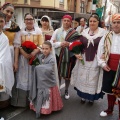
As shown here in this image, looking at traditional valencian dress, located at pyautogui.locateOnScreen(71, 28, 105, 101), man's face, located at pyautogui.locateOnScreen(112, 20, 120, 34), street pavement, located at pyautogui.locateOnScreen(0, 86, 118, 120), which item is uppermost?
man's face, located at pyautogui.locateOnScreen(112, 20, 120, 34)

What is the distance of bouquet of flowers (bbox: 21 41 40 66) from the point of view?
398 centimetres

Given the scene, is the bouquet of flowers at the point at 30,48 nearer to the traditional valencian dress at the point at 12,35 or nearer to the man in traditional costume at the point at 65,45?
the traditional valencian dress at the point at 12,35

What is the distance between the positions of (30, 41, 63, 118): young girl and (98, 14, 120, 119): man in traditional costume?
35.6 inches

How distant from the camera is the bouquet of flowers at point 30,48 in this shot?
3.98 m

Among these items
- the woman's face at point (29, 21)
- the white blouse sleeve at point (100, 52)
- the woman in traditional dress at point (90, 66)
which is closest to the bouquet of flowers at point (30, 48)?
the woman's face at point (29, 21)

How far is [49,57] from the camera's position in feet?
13.3

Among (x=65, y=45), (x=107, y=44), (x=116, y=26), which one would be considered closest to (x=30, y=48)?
(x=65, y=45)

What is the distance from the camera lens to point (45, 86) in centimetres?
396

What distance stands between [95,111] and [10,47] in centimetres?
205

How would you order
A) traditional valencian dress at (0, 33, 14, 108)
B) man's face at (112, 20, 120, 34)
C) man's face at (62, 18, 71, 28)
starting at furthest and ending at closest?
A: man's face at (62, 18, 71, 28) → man's face at (112, 20, 120, 34) → traditional valencian dress at (0, 33, 14, 108)

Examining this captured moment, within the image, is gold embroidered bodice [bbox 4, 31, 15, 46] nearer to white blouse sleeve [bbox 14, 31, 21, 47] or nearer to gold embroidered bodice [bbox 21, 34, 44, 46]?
white blouse sleeve [bbox 14, 31, 21, 47]

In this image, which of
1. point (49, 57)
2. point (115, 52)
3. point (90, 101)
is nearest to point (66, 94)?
point (90, 101)

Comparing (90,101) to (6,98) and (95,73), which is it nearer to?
(95,73)

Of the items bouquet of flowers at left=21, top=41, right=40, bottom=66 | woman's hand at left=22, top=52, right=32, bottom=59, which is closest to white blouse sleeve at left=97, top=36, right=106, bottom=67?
bouquet of flowers at left=21, top=41, right=40, bottom=66
